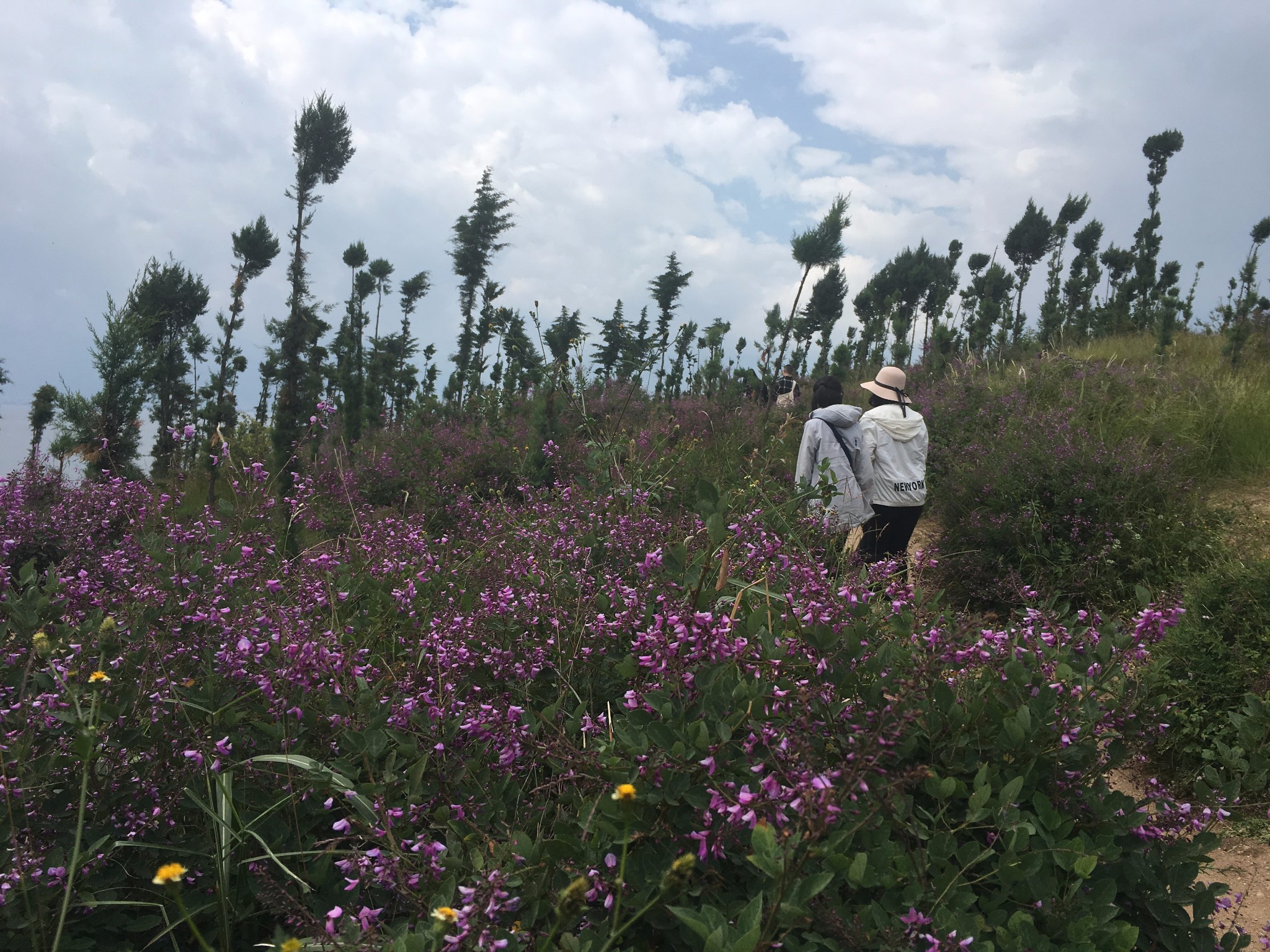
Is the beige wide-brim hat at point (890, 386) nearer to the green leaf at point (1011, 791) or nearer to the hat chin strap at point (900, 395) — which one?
the hat chin strap at point (900, 395)

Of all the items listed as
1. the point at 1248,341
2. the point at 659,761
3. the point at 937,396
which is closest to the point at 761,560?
the point at 659,761

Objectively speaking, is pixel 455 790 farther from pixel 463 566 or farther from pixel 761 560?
pixel 463 566

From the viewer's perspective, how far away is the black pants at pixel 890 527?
6039 mm

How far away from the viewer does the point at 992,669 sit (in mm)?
1947

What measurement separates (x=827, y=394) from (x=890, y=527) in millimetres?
1231

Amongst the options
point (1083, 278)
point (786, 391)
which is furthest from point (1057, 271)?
point (786, 391)

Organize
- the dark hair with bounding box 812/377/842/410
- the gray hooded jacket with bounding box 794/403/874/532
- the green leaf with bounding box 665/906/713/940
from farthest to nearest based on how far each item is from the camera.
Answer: the dark hair with bounding box 812/377/842/410, the gray hooded jacket with bounding box 794/403/874/532, the green leaf with bounding box 665/906/713/940

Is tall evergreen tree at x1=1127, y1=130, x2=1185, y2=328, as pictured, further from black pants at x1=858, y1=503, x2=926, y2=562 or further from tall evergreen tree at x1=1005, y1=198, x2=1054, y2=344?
black pants at x1=858, y1=503, x2=926, y2=562

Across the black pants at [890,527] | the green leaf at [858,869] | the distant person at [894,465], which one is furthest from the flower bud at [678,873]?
the black pants at [890,527]

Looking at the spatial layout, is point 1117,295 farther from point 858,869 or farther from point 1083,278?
point 858,869

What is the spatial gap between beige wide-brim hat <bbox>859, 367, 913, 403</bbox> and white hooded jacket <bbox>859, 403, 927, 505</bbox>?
0.17m

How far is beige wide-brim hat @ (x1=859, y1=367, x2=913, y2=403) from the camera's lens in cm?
610

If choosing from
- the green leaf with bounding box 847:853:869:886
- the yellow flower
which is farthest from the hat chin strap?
the yellow flower

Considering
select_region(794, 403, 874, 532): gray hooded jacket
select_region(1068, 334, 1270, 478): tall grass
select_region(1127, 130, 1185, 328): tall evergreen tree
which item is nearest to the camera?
select_region(794, 403, 874, 532): gray hooded jacket
